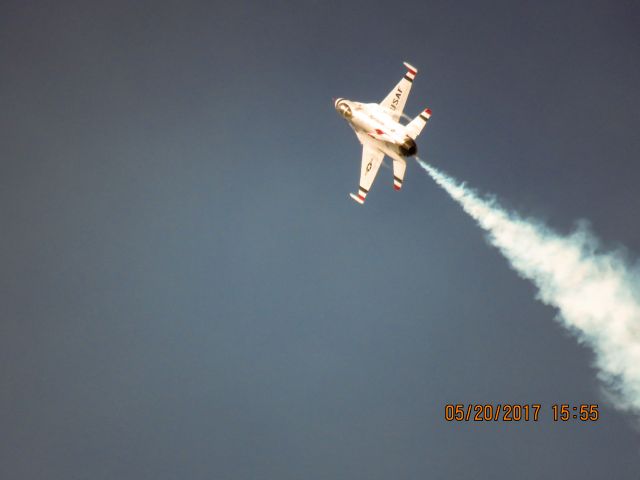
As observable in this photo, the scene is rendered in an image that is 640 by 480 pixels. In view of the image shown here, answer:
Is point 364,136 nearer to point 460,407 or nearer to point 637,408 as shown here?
point 460,407

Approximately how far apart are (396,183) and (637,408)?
58.6 ft

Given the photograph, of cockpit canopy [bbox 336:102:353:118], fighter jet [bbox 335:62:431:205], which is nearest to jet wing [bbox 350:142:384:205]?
fighter jet [bbox 335:62:431:205]

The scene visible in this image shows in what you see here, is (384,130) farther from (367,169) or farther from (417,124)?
(367,169)

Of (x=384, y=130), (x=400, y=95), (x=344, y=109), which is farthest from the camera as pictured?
(x=400, y=95)

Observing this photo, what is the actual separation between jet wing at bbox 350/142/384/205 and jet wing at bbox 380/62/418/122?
8.73 feet

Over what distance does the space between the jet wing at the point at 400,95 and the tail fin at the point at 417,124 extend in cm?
346

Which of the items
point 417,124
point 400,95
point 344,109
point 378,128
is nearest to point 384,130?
point 378,128

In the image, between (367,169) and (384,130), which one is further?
(367,169)

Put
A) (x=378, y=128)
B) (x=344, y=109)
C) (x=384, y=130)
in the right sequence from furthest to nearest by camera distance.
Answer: (x=344, y=109), (x=378, y=128), (x=384, y=130)

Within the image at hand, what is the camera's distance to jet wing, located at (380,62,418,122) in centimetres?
3612

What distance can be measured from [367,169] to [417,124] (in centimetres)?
503

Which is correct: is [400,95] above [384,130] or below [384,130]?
above

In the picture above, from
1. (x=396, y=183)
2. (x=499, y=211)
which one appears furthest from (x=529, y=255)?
(x=396, y=183)

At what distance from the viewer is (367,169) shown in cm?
3653
